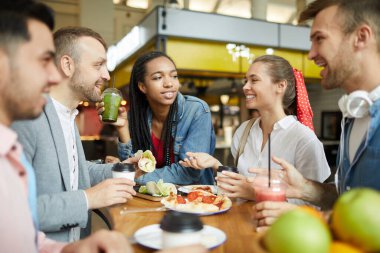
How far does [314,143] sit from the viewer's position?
2246mm

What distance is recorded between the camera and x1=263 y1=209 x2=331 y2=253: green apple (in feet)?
2.27

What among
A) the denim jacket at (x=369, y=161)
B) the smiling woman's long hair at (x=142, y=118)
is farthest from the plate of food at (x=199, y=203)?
the smiling woman's long hair at (x=142, y=118)

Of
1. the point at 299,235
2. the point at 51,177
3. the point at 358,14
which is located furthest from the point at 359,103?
the point at 51,177

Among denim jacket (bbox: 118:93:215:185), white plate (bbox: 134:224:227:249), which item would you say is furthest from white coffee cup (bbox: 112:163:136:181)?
denim jacket (bbox: 118:93:215:185)

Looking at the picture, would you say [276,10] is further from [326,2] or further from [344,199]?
[344,199]

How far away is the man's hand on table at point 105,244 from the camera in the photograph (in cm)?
105

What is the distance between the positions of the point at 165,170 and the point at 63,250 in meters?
1.39

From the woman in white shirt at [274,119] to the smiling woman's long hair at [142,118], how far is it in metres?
0.54

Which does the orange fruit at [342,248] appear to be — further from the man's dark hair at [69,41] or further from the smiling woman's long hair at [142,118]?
the smiling woman's long hair at [142,118]

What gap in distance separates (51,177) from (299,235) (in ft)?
4.67

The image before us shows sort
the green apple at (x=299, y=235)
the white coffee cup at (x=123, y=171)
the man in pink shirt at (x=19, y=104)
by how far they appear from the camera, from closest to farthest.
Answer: the green apple at (x=299, y=235), the man in pink shirt at (x=19, y=104), the white coffee cup at (x=123, y=171)

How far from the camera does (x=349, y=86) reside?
1646 millimetres

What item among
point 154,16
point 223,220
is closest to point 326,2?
point 223,220

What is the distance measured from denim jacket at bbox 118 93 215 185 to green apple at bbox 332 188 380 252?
188 cm
